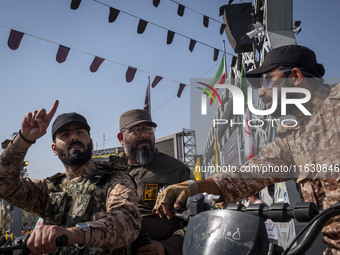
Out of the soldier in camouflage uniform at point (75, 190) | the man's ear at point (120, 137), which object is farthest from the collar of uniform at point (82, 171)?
the man's ear at point (120, 137)

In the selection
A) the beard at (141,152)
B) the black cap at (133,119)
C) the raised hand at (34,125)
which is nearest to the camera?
the raised hand at (34,125)

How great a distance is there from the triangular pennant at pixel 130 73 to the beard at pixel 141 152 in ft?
18.3

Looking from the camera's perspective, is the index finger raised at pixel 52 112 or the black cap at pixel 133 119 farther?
the black cap at pixel 133 119

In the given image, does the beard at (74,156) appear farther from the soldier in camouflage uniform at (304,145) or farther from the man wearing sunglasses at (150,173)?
the soldier in camouflage uniform at (304,145)

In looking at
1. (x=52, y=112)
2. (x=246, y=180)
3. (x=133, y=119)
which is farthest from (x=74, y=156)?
(x=246, y=180)

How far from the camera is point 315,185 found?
1957 millimetres

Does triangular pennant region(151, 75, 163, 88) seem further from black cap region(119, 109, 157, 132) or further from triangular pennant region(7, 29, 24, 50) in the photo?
black cap region(119, 109, 157, 132)

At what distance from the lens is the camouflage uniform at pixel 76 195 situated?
2.17 meters

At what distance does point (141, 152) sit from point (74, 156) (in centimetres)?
106

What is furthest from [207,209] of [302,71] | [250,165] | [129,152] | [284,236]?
[284,236]

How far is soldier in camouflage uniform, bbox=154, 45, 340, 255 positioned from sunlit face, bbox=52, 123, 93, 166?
3.76 ft

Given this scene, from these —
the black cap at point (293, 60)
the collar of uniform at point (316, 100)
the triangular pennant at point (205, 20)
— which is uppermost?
the triangular pennant at point (205, 20)

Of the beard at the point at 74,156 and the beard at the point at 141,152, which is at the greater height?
the beard at the point at 141,152

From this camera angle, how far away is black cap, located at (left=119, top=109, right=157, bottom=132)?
3742 mm
